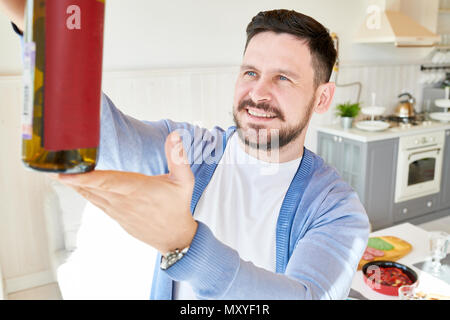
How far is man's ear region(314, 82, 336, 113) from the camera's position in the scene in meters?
0.81

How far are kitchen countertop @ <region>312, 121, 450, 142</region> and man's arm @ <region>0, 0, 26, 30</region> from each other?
2686 millimetres

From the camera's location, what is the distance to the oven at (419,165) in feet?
10.1

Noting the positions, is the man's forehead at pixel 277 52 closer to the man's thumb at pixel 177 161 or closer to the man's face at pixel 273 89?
the man's face at pixel 273 89

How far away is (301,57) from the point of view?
27.9 inches

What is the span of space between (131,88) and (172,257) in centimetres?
207

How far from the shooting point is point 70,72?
305 millimetres

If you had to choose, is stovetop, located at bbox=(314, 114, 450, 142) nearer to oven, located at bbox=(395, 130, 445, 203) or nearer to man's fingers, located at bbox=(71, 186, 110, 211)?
oven, located at bbox=(395, 130, 445, 203)

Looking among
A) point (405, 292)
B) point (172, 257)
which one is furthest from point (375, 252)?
point (172, 257)

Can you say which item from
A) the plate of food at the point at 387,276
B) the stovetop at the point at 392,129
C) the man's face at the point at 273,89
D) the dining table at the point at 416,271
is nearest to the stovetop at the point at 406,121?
the stovetop at the point at 392,129

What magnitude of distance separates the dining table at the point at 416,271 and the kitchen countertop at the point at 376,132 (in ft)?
3.67

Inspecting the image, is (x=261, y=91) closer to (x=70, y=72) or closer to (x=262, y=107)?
(x=262, y=107)

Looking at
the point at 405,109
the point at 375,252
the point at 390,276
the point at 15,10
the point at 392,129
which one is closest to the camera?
the point at 15,10

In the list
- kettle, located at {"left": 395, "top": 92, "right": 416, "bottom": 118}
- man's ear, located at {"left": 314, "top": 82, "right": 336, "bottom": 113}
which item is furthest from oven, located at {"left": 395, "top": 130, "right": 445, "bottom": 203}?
man's ear, located at {"left": 314, "top": 82, "right": 336, "bottom": 113}

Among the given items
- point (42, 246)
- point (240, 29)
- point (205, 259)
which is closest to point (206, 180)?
point (205, 259)
